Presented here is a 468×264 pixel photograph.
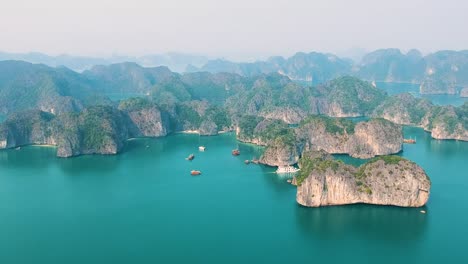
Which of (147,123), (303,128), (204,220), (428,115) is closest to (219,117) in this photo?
(147,123)

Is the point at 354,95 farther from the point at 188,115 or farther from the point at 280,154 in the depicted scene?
the point at 280,154

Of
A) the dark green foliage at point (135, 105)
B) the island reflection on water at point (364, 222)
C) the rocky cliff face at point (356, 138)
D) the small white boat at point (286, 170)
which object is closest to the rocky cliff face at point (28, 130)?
the dark green foliage at point (135, 105)

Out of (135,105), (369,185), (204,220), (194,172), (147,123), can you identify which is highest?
Result: (135,105)

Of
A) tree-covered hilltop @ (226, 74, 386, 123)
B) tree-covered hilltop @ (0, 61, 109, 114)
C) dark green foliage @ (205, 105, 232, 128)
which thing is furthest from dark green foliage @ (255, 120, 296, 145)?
tree-covered hilltop @ (0, 61, 109, 114)

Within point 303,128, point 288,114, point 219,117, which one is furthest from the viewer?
point 288,114

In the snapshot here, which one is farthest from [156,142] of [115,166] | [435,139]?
[435,139]

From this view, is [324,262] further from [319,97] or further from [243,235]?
[319,97]
